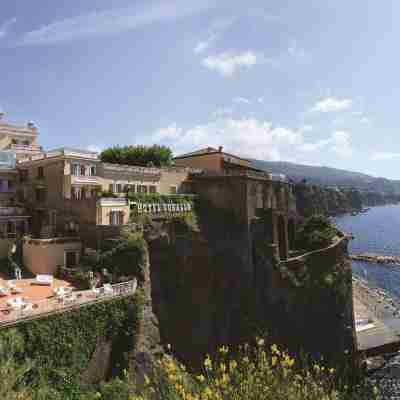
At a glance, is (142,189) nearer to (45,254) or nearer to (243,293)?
(45,254)

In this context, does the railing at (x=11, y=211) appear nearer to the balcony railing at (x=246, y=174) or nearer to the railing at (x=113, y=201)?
the railing at (x=113, y=201)

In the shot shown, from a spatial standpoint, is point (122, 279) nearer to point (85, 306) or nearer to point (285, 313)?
point (85, 306)

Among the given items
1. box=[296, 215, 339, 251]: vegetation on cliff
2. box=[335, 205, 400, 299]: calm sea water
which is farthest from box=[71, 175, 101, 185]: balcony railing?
box=[335, 205, 400, 299]: calm sea water

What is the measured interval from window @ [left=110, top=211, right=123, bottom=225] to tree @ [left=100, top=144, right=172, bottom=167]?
2383 cm

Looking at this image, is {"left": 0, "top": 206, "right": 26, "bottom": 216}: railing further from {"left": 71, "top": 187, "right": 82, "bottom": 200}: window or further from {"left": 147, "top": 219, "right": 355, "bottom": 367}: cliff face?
{"left": 147, "top": 219, "right": 355, "bottom": 367}: cliff face

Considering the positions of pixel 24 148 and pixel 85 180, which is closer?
pixel 85 180

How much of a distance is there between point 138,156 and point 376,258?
302 feet

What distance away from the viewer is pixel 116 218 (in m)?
34.1

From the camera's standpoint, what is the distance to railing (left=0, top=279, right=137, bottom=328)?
64.4ft

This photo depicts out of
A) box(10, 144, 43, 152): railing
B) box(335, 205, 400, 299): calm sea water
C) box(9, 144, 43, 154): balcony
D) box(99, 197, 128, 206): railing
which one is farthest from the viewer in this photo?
box(335, 205, 400, 299): calm sea water

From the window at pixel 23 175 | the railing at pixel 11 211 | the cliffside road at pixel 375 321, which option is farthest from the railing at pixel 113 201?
the cliffside road at pixel 375 321

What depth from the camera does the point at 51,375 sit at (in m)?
20.1

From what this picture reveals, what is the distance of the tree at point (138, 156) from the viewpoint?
57.6 metres

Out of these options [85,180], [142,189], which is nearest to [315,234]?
[142,189]
